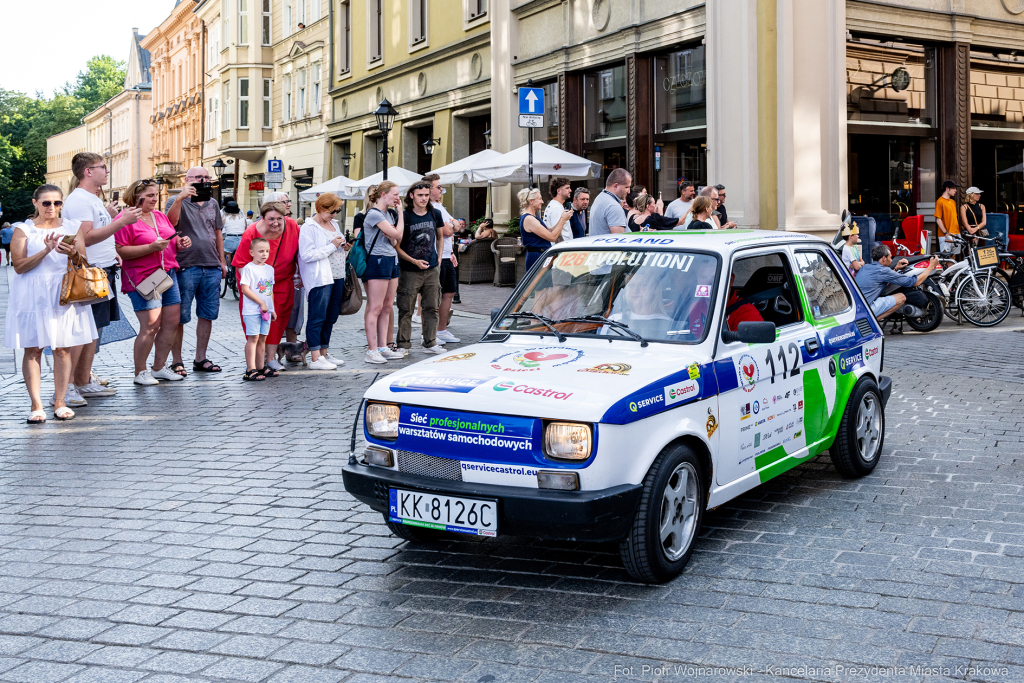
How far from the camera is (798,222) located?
16.9m

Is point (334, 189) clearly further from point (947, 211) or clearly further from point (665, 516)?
point (665, 516)

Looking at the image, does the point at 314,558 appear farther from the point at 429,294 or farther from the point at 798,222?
the point at 798,222

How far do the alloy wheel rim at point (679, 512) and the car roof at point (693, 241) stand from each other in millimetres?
1344

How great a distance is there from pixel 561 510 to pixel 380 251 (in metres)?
7.97

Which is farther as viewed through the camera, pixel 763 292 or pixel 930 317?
pixel 930 317

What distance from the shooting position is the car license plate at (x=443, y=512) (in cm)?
443

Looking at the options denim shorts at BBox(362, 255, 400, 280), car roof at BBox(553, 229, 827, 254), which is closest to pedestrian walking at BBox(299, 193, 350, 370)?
denim shorts at BBox(362, 255, 400, 280)

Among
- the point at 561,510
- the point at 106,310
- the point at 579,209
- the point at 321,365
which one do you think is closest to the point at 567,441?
the point at 561,510

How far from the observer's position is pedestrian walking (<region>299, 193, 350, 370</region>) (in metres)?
11.3

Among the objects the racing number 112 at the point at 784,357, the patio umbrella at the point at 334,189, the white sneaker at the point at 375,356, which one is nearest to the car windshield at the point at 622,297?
the racing number 112 at the point at 784,357

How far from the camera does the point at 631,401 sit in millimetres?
4441

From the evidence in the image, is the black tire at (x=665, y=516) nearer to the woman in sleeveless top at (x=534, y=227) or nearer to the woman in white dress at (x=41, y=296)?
the woman in white dress at (x=41, y=296)

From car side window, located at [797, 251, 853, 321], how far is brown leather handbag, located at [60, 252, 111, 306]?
5645 mm

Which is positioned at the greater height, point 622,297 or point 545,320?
point 622,297
